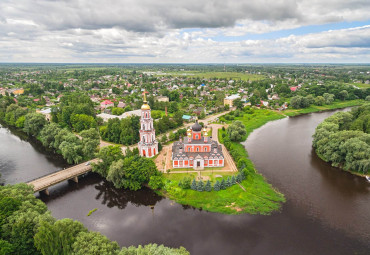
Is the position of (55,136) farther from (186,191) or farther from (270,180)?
(270,180)

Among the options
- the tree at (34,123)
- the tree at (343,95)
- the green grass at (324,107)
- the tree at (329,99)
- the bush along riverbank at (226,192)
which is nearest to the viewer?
the bush along riverbank at (226,192)

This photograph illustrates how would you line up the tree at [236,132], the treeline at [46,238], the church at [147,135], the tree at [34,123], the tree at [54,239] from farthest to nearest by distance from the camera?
the tree at [34,123] → the tree at [236,132] → the church at [147,135] → the tree at [54,239] → the treeline at [46,238]

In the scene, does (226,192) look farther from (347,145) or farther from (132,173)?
(347,145)

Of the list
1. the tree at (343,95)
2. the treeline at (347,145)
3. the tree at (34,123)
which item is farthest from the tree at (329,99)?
the tree at (34,123)

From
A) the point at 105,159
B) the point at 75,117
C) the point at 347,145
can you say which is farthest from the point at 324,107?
the point at 75,117

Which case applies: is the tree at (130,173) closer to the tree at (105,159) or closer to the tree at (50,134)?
the tree at (105,159)

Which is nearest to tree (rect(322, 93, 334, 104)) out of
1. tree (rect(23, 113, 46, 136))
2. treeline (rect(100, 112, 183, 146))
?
treeline (rect(100, 112, 183, 146))
